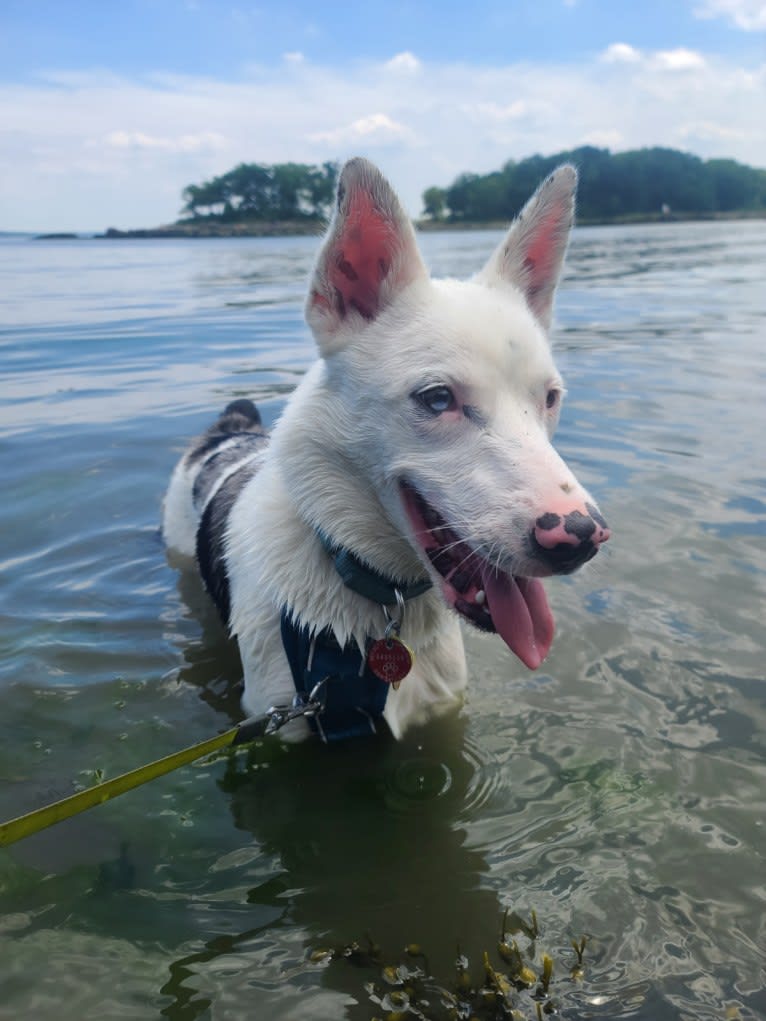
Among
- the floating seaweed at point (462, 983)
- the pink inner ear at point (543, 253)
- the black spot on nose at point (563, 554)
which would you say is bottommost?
the floating seaweed at point (462, 983)

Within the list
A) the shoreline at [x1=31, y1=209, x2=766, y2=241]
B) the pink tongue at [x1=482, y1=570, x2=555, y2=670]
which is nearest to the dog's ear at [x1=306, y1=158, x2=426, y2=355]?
the pink tongue at [x1=482, y1=570, x2=555, y2=670]

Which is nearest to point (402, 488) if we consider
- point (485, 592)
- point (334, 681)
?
point (485, 592)

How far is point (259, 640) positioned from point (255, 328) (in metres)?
13.7

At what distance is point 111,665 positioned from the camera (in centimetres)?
475

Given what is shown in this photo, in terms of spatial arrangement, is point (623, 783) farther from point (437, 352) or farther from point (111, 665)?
point (111, 665)

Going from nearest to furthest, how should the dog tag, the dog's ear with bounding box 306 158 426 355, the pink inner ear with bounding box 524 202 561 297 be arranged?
the dog's ear with bounding box 306 158 426 355, the dog tag, the pink inner ear with bounding box 524 202 561 297

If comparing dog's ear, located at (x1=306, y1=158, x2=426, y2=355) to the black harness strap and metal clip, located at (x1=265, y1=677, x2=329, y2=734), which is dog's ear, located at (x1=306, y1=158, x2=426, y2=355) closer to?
the black harness strap

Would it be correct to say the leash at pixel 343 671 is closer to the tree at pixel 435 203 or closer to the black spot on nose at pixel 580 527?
the black spot on nose at pixel 580 527

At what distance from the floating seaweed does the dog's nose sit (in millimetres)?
1231

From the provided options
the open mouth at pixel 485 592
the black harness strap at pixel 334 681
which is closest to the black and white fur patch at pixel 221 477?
the black harness strap at pixel 334 681

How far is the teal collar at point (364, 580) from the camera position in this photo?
329cm

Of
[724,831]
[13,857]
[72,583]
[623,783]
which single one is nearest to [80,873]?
[13,857]

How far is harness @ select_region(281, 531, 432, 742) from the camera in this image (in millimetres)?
3303

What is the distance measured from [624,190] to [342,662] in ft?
416
